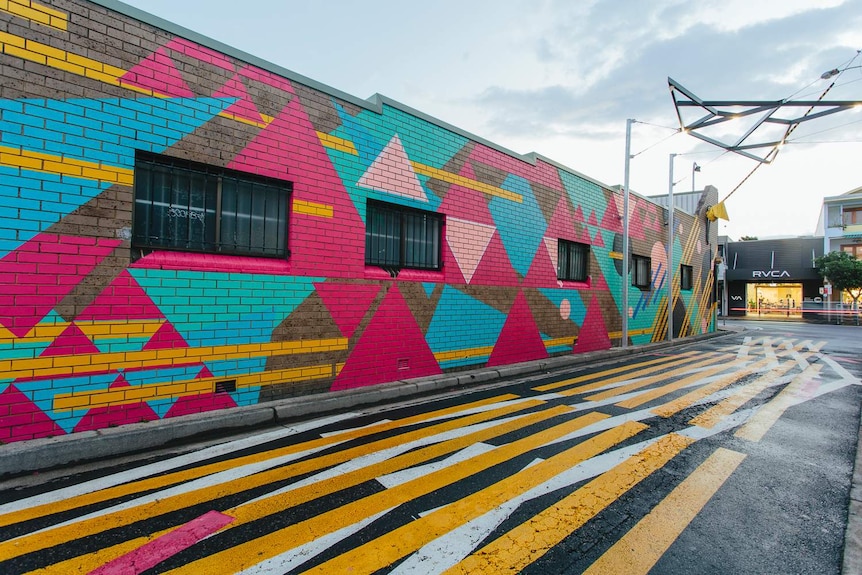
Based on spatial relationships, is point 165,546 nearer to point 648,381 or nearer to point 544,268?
point 648,381

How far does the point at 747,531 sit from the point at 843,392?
7020 mm

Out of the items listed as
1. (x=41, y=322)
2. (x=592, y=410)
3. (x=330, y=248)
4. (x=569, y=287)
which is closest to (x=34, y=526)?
(x=41, y=322)

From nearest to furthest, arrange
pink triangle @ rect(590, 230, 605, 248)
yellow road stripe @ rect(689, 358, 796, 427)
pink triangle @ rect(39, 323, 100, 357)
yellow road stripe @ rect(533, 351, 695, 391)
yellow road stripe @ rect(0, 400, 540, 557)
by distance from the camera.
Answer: yellow road stripe @ rect(0, 400, 540, 557) < pink triangle @ rect(39, 323, 100, 357) < yellow road stripe @ rect(689, 358, 796, 427) < yellow road stripe @ rect(533, 351, 695, 391) < pink triangle @ rect(590, 230, 605, 248)

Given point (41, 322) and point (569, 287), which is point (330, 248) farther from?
point (569, 287)

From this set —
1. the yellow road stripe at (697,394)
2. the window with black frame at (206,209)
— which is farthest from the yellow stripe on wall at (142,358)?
the yellow road stripe at (697,394)

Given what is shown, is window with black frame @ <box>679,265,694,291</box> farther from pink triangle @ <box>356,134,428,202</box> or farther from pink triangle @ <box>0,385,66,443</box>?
pink triangle @ <box>0,385,66,443</box>

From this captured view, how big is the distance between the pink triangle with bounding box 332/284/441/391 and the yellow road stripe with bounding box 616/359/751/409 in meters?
3.38

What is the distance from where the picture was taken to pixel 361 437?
4547mm

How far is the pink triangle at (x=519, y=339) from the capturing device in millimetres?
9023

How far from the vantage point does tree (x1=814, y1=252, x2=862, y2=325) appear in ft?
96.0

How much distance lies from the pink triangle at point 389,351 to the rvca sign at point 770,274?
4160 cm

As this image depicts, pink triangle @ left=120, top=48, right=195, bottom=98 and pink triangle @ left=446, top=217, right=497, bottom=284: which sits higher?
pink triangle @ left=120, top=48, right=195, bottom=98

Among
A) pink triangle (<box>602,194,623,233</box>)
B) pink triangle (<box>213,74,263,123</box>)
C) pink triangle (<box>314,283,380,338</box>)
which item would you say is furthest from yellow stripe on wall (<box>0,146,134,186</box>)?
pink triangle (<box>602,194,623,233</box>)

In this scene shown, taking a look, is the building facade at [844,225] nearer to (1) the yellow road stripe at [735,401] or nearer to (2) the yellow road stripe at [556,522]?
(1) the yellow road stripe at [735,401]
